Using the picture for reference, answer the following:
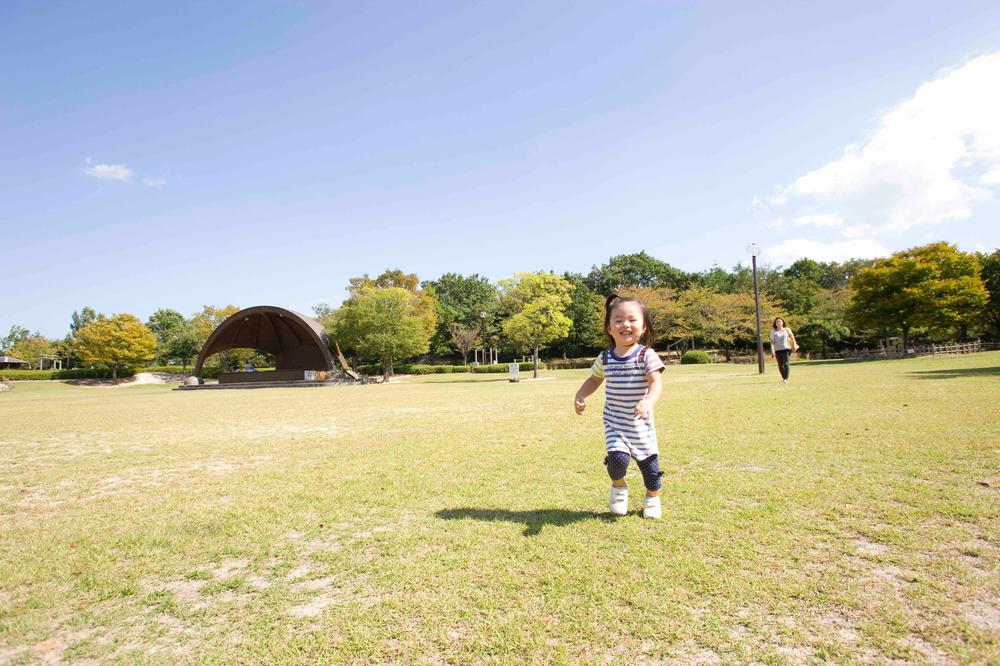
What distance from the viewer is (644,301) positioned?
42.6m

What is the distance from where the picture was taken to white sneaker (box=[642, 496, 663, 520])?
374 cm

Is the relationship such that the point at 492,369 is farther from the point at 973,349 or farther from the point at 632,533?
the point at 632,533

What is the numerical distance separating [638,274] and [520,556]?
2625 inches

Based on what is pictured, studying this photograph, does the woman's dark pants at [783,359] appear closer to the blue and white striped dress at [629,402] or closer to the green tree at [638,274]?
the blue and white striped dress at [629,402]

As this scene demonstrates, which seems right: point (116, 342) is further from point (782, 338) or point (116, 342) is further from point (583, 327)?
point (782, 338)

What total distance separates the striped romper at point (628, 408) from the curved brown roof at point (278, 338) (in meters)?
39.5

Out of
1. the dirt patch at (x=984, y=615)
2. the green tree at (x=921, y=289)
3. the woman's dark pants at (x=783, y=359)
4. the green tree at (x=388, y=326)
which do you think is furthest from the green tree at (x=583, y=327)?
the dirt patch at (x=984, y=615)

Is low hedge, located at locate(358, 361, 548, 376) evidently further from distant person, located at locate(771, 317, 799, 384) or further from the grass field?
the grass field

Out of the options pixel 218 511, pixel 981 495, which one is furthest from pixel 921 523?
pixel 218 511

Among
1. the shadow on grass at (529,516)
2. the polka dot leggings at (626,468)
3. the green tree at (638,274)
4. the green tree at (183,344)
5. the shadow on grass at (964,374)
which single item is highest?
the green tree at (638,274)

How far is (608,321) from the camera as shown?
4.32 metres

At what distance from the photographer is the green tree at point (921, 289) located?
33031 mm

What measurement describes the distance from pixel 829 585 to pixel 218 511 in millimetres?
4664

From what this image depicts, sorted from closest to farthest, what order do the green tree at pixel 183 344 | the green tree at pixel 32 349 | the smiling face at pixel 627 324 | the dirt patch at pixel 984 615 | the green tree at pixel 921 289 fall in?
the dirt patch at pixel 984 615 → the smiling face at pixel 627 324 → the green tree at pixel 921 289 → the green tree at pixel 183 344 → the green tree at pixel 32 349
